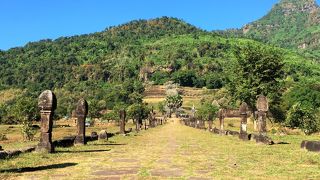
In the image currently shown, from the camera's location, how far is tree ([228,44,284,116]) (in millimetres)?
52562

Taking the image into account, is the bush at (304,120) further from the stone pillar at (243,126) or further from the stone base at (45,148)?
the stone base at (45,148)

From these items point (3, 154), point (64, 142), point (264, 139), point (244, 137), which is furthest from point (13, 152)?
point (244, 137)

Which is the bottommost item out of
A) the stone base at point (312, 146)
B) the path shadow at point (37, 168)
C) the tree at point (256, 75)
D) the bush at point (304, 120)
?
the path shadow at point (37, 168)

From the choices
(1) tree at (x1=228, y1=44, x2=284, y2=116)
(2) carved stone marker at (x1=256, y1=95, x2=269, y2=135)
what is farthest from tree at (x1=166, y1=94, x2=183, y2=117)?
(2) carved stone marker at (x1=256, y1=95, x2=269, y2=135)

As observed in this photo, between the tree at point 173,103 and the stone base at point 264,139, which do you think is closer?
the stone base at point 264,139

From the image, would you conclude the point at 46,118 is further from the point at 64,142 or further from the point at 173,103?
the point at 173,103

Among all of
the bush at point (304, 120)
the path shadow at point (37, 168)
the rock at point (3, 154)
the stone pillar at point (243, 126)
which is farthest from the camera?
the bush at point (304, 120)

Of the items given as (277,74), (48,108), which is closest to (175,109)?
(277,74)

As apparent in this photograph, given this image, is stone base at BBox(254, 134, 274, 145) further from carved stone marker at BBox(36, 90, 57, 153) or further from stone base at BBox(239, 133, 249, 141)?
carved stone marker at BBox(36, 90, 57, 153)

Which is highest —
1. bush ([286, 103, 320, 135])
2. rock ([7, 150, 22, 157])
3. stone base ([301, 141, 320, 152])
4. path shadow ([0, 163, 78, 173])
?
bush ([286, 103, 320, 135])

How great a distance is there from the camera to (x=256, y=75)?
5325 cm

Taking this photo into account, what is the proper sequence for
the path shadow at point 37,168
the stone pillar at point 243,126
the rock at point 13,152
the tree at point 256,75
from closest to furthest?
the path shadow at point 37,168
the rock at point 13,152
the stone pillar at point 243,126
the tree at point 256,75

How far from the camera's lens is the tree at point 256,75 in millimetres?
52562

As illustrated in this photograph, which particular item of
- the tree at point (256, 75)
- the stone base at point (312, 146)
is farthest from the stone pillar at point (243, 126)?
the tree at point (256, 75)
